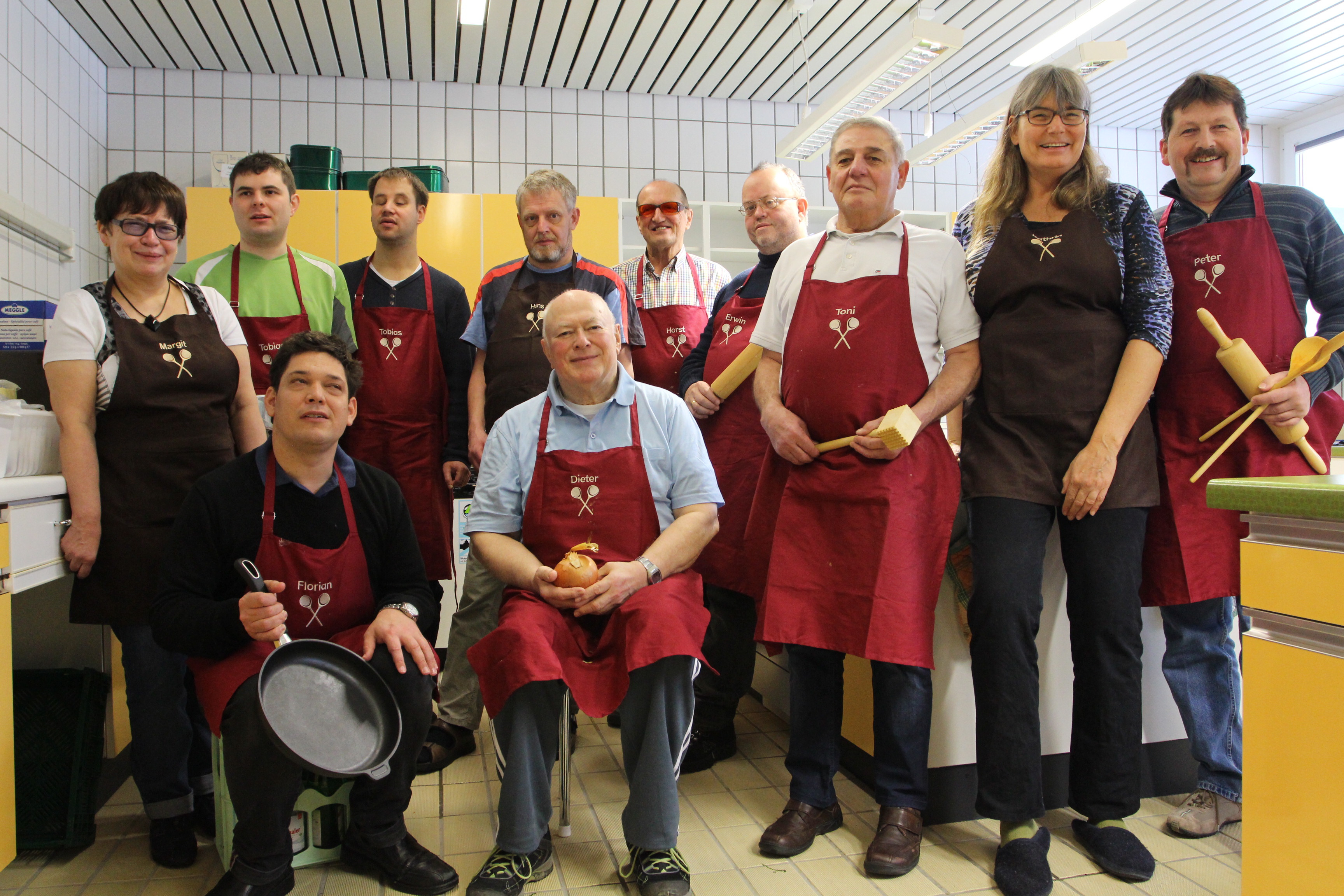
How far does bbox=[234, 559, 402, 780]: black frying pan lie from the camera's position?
5.16 ft

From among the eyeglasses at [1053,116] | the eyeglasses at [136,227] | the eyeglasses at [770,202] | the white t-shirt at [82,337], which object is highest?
the eyeglasses at [770,202]

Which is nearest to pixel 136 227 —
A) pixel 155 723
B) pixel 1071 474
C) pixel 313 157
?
pixel 155 723

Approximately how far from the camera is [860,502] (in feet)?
6.09

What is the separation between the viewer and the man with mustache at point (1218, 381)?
187 cm

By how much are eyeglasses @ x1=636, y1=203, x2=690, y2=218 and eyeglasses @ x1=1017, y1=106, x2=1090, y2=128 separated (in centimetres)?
117

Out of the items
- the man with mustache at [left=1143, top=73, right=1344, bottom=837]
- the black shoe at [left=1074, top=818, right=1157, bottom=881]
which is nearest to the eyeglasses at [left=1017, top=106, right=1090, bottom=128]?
the man with mustache at [left=1143, top=73, right=1344, bottom=837]

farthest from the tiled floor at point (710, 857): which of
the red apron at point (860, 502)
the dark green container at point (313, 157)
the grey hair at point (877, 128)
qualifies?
the dark green container at point (313, 157)

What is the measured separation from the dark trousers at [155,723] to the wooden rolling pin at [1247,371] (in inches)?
91.8

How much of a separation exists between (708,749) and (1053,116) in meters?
1.81

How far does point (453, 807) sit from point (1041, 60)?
4868mm

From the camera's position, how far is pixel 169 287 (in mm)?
2004

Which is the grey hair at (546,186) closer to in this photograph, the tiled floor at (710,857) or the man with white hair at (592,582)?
the man with white hair at (592,582)

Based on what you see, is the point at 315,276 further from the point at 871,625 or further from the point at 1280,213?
the point at 1280,213

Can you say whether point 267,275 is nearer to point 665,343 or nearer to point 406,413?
point 406,413
